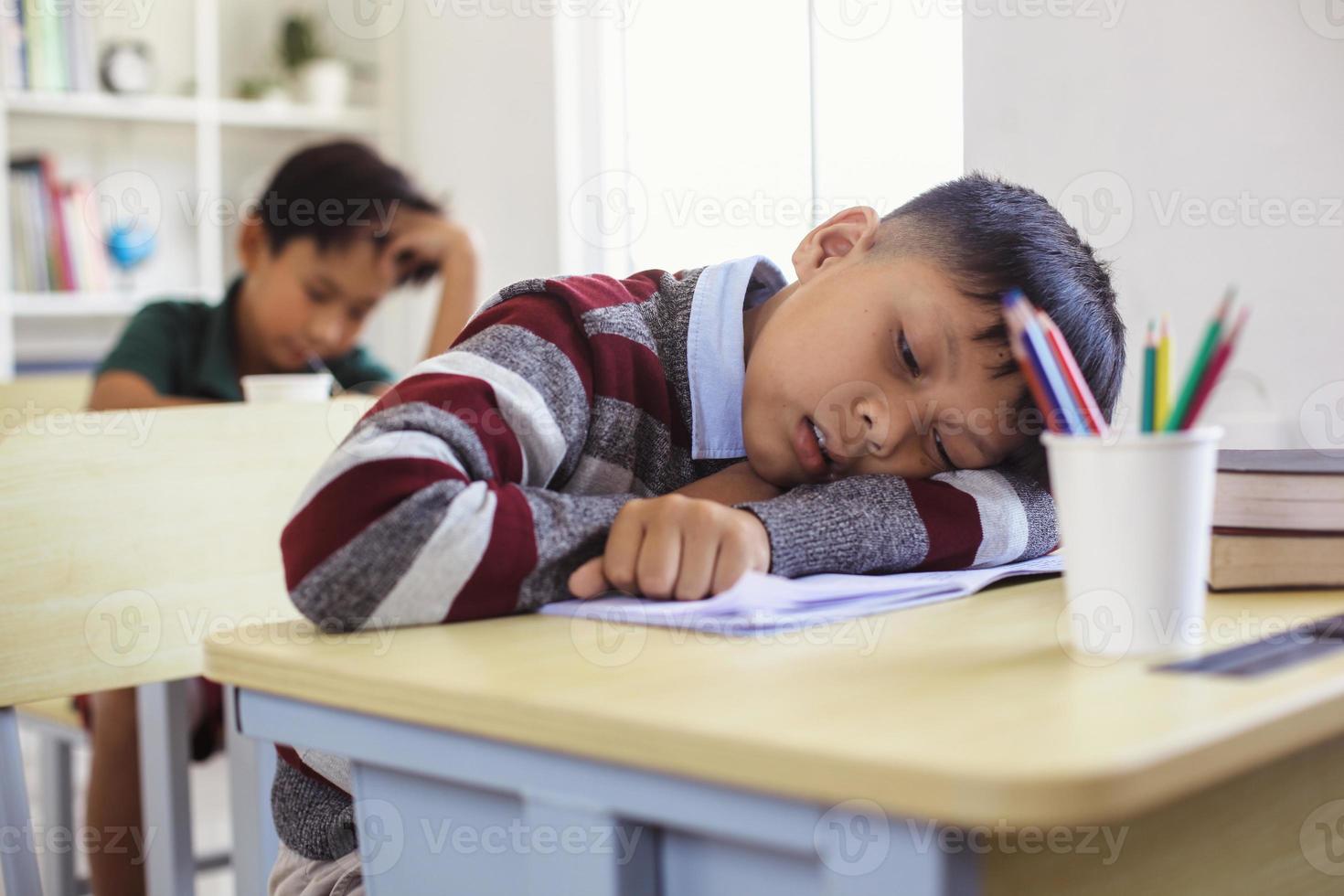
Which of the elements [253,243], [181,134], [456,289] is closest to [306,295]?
[253,243]

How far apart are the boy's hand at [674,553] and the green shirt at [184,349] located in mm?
1710

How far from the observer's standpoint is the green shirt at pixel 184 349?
7.41ft

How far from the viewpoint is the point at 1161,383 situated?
1.90 feet

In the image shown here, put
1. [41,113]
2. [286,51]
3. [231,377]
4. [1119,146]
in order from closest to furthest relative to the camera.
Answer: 1. [1119,146]
2. [231,377]
3. [41,113]
4. [286,51]

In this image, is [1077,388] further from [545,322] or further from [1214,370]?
[545,322]

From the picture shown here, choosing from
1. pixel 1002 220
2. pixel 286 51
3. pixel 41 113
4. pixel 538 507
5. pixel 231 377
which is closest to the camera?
pixel 538 507

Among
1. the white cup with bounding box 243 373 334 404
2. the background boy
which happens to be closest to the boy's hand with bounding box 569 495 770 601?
the white cup with bounding box 243 373 334 404

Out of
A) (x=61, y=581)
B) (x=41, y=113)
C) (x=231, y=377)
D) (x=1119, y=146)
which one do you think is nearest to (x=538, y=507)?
(x=61, y=581)

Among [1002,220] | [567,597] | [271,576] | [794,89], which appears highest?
[794,89]

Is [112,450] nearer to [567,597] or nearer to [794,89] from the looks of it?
[567,597]

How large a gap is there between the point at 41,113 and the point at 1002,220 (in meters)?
2.97

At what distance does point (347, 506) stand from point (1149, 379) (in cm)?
40

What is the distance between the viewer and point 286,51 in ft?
11.5

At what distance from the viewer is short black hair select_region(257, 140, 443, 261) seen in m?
2.38
